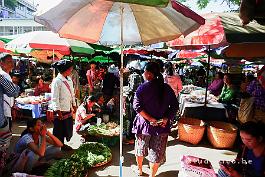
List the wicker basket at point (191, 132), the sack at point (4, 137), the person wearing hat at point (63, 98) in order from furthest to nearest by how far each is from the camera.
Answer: the wicker basket at point (191, 132) < the person wearing hat at point (63, 98) < the sack at point (4, 137)

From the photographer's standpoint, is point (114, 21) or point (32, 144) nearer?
point (114, 21)

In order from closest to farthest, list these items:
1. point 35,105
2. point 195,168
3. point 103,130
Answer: point 195,168
point 103,130
point 35,105

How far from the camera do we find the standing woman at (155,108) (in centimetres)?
429

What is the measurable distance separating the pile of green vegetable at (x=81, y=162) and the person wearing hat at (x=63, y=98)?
628mm

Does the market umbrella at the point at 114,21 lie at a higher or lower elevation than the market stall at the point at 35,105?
higher

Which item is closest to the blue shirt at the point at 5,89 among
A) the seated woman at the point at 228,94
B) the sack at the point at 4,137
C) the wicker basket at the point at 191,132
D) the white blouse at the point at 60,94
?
the sack at the point at 4,137

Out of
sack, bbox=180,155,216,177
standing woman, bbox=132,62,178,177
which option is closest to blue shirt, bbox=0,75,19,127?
standing woman, bbox=132,62,178,177

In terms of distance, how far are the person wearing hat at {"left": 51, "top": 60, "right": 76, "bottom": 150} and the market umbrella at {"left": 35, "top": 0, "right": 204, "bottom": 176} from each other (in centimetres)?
135

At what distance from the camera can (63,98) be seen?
227 inches

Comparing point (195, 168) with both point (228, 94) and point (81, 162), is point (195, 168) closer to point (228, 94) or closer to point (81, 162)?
point (81, 162)

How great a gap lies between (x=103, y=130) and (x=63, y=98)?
4.44ft

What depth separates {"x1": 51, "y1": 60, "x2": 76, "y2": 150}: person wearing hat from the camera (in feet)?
18.6

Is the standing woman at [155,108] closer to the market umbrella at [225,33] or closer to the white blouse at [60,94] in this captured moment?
the market umbrella at [225,33]

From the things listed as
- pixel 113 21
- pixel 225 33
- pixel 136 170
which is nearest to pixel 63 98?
pixel 136 170
